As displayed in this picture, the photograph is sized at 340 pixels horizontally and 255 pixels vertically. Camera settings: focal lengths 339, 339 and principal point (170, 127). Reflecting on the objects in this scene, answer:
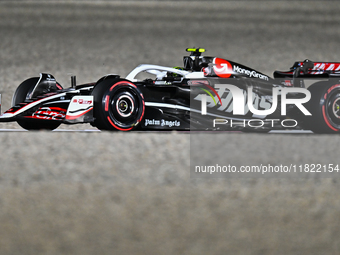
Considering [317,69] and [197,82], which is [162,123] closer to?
[197,82]

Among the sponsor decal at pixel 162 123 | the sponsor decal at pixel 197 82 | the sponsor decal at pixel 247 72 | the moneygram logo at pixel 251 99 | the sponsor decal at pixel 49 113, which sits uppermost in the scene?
the sponsor decal at pixel 247 72

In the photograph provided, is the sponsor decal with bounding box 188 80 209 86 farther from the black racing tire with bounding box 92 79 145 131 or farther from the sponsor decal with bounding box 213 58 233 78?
the black racing tire with bounding box 92 79 145 131

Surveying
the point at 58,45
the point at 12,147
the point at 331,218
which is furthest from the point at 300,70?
the point at 58,45

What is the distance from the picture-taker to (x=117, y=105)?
2.39 feet

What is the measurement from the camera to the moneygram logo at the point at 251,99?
2.75ft

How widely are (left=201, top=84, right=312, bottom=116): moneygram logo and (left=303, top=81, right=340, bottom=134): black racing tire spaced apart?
0.02m

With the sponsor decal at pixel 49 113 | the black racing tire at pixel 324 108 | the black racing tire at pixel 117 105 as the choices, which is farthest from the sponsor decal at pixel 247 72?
the sponsor decal at pixel 49 113

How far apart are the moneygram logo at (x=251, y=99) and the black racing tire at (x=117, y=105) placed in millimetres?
181

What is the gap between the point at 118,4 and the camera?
138 centimetres

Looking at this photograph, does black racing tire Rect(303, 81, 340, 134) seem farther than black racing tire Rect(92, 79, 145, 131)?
Yes

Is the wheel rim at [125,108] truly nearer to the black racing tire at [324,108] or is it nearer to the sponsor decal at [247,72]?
the sponsor decal at [247,72]

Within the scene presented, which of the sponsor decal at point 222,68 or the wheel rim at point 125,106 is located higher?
the sponsor decal at point 222,68

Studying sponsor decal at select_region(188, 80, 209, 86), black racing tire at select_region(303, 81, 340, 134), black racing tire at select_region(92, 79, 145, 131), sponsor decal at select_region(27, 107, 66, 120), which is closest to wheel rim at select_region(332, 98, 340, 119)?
black racing tire at select_region(303, 81, 340, 134)

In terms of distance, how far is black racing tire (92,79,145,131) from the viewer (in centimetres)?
71
